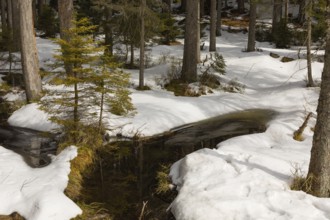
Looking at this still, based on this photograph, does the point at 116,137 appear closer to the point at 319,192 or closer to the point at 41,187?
the point at 41,187

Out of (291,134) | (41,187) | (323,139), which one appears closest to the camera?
(323,139)

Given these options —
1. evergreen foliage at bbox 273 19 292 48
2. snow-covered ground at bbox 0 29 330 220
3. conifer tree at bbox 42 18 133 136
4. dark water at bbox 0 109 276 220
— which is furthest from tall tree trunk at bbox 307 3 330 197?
evergreen foliage at bbox 273 19 292 48

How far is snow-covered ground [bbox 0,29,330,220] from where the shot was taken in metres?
6.12

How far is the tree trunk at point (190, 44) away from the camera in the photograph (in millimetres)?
16078

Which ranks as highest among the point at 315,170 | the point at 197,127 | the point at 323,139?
the point at 323,139

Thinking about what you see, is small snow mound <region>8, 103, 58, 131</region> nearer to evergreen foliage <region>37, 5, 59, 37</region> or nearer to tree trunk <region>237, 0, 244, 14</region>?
evergreen foliage <region>37, 5, 59, 37</region>

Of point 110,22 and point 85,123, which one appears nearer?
point 85,123

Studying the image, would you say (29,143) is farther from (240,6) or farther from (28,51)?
(240,6)

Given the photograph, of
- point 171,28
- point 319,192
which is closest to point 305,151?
point 319,192

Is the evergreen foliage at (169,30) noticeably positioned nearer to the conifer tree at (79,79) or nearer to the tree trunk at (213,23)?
the tree trunk at (213,23)

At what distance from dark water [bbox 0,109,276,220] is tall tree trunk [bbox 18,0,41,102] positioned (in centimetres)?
212

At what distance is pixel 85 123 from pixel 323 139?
5.87 m

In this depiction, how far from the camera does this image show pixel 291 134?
10.8 meters

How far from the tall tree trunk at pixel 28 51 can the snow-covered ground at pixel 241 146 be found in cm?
91
